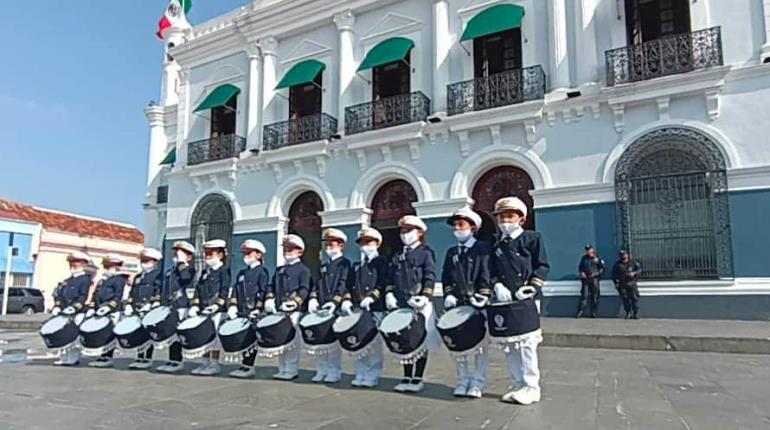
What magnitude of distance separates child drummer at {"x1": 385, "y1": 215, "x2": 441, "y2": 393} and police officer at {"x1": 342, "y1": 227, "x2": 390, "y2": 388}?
0.60ft

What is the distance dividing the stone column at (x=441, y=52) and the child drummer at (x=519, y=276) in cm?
937

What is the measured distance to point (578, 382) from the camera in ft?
20.3

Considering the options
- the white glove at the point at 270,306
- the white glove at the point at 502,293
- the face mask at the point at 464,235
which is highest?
the face mask at the point at 464,235

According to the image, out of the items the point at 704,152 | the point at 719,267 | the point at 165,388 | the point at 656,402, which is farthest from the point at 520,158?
the point at 165,388

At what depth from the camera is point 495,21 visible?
1361 centimetres

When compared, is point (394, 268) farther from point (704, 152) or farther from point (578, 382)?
point (704, 152)

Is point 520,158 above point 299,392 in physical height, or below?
above

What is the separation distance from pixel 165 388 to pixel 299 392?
163 cm

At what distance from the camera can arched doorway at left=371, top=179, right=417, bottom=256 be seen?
15.1 metres

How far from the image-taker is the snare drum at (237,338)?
6.64 meters

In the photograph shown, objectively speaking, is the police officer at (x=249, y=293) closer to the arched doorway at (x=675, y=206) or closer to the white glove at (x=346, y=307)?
the white glove at (x=346, y=307)

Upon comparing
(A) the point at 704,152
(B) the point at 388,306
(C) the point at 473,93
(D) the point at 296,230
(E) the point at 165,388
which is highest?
(C) the point at 473,93

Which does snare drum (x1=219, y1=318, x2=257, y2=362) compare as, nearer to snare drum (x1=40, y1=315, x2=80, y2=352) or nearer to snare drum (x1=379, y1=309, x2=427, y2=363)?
snare drum (x1=379, y1=309, x2=427, y2=363)

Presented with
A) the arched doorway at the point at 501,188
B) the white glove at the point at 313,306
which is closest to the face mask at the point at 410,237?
the white glove at the point at 313,306
